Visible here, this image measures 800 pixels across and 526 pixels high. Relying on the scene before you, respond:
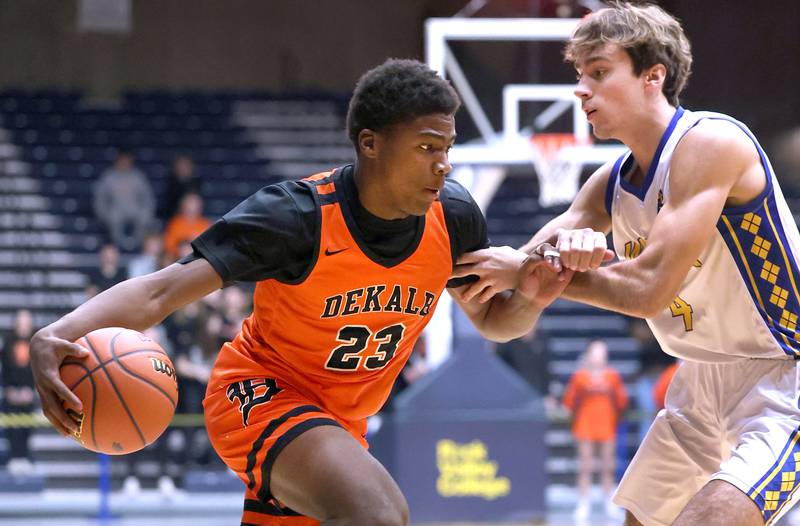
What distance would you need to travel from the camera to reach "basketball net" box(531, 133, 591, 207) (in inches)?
429

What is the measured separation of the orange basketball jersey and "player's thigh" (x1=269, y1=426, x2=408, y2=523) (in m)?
0.32

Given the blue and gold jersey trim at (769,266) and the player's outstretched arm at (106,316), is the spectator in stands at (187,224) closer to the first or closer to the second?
the player's outstretched arm at (106,316)

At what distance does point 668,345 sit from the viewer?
3.93m

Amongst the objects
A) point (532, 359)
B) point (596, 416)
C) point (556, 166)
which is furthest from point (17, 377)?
point (556, 166)

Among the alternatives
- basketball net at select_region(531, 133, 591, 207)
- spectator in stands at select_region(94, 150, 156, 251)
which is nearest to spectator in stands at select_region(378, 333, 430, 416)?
basketball net at select_region(531, 133, 591, 207)

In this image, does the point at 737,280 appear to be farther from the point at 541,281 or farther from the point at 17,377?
the point at 17,377

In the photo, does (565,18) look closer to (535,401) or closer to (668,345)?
(535,401)

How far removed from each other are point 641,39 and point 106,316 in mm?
1932

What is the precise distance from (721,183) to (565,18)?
28.3 feet

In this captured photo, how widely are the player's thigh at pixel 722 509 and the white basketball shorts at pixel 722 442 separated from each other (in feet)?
0.09

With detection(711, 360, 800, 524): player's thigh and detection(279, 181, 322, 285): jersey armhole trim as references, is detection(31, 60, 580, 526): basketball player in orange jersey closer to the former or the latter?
detection(279, 181, 322, 285): jersey armhole trim

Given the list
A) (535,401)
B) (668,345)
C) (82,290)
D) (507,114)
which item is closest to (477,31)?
(507,114)

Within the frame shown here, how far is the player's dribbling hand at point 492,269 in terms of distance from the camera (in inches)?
154

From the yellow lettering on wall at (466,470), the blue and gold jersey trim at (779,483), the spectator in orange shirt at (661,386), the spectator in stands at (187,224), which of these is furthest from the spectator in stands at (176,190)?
the blue and gold jersey trim at (779,483)
